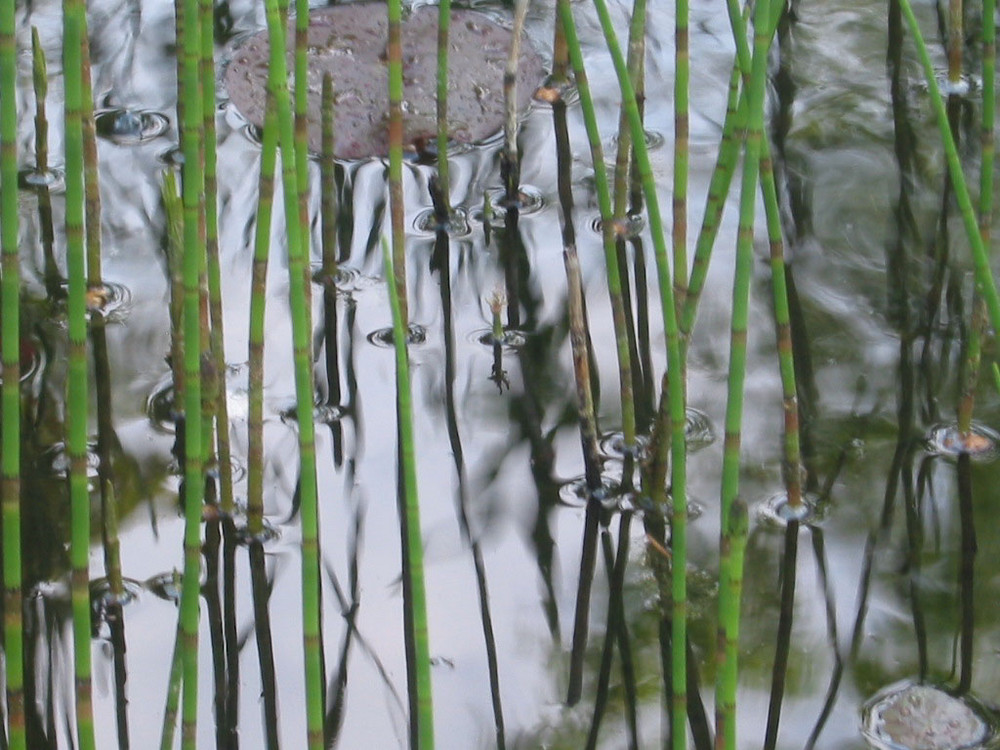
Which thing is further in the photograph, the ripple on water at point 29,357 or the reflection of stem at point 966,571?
the ripple on water at point 29,357

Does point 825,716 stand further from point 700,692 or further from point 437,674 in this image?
point 437,674

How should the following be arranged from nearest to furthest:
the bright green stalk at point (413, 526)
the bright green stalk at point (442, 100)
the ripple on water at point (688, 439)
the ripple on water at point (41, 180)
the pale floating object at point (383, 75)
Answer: the bright green stalk at point (413, 526) → the ripple on water at point (688, 439) → the bright green stalk at point (442, 100) → the ripple on water at point (41, 180) → the pale floating object at point (383, 75)

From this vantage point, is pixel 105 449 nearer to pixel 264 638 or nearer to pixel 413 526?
pixel 264 638

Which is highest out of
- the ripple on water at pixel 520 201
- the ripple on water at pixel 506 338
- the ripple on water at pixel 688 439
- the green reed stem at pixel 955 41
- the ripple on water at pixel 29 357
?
the green reed stem at pixel 955 41

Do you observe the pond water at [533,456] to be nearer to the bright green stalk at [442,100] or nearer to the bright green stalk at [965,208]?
the bright green stalk at [442,100]

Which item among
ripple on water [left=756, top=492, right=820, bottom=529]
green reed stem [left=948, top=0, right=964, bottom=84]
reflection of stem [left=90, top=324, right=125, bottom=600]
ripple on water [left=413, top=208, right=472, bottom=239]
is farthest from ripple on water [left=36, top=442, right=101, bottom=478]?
green reed stem [left=948, top=0, right=964, bottom=84]

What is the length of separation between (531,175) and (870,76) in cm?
67

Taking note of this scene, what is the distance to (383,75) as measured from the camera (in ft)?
7.59

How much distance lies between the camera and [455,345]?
5.86ft

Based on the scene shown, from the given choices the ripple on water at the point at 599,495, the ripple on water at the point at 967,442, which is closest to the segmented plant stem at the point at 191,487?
the ripple on water at the point at 599,495

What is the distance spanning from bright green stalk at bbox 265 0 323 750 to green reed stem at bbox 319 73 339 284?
26.9 inches

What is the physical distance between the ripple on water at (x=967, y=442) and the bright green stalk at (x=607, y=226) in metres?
0.36

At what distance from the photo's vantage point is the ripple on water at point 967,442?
5.16ft

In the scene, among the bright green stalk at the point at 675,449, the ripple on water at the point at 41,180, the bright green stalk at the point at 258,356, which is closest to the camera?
the bright green stalk at the point at 675,449
